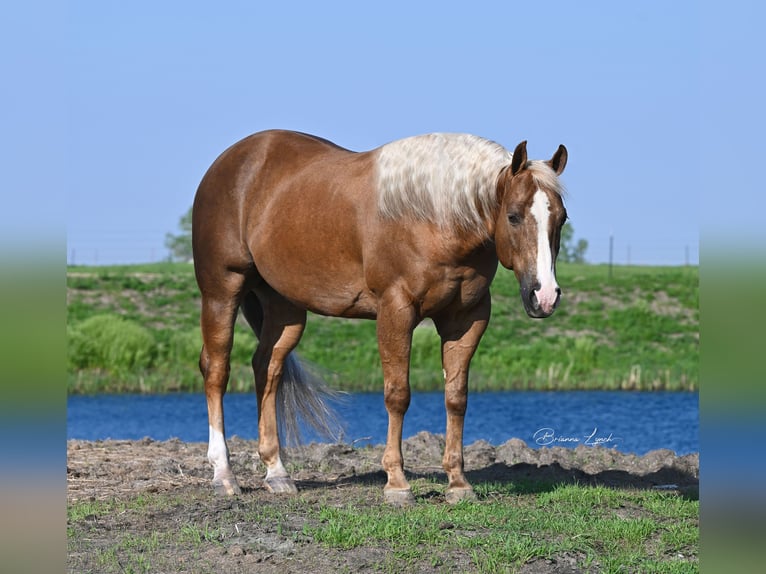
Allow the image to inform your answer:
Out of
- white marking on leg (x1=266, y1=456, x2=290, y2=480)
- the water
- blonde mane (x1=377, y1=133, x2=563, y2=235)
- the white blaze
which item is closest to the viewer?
the white blaze

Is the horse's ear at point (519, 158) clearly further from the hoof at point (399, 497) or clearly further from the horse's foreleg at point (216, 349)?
the horse's foreleg at point (216, 349)

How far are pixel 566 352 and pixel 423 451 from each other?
20.8 metres

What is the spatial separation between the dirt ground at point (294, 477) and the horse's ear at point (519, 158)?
2.26 m

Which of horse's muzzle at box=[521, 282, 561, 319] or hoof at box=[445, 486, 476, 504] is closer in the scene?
horse's muzzle at box=[521, 282, 561, 319]

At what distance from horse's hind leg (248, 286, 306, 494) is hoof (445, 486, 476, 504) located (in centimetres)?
139

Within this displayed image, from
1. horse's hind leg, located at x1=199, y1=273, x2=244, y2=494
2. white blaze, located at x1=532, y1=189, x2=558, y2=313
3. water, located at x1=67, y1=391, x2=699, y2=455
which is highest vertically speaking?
white blaze, located at x1=532, y1=189, x2=558, y2=313

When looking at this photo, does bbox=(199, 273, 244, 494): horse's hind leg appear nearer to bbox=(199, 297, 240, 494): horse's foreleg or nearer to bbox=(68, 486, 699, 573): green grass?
bbox=(199, 297, 240, 494): horse's foreleg

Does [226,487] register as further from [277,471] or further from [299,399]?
[299,399]

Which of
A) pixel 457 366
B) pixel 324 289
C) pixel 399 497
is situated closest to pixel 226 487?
pixel 399 497

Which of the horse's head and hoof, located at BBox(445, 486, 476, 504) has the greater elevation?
the horse's head

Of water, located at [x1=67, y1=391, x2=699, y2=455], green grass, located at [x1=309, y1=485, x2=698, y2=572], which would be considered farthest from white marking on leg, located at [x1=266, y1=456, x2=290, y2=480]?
water, located at [x1=67, y1=391, x2=699, y2=455]

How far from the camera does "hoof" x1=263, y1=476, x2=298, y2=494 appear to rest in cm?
738

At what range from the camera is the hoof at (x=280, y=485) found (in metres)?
7.38

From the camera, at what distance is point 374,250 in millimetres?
6562
